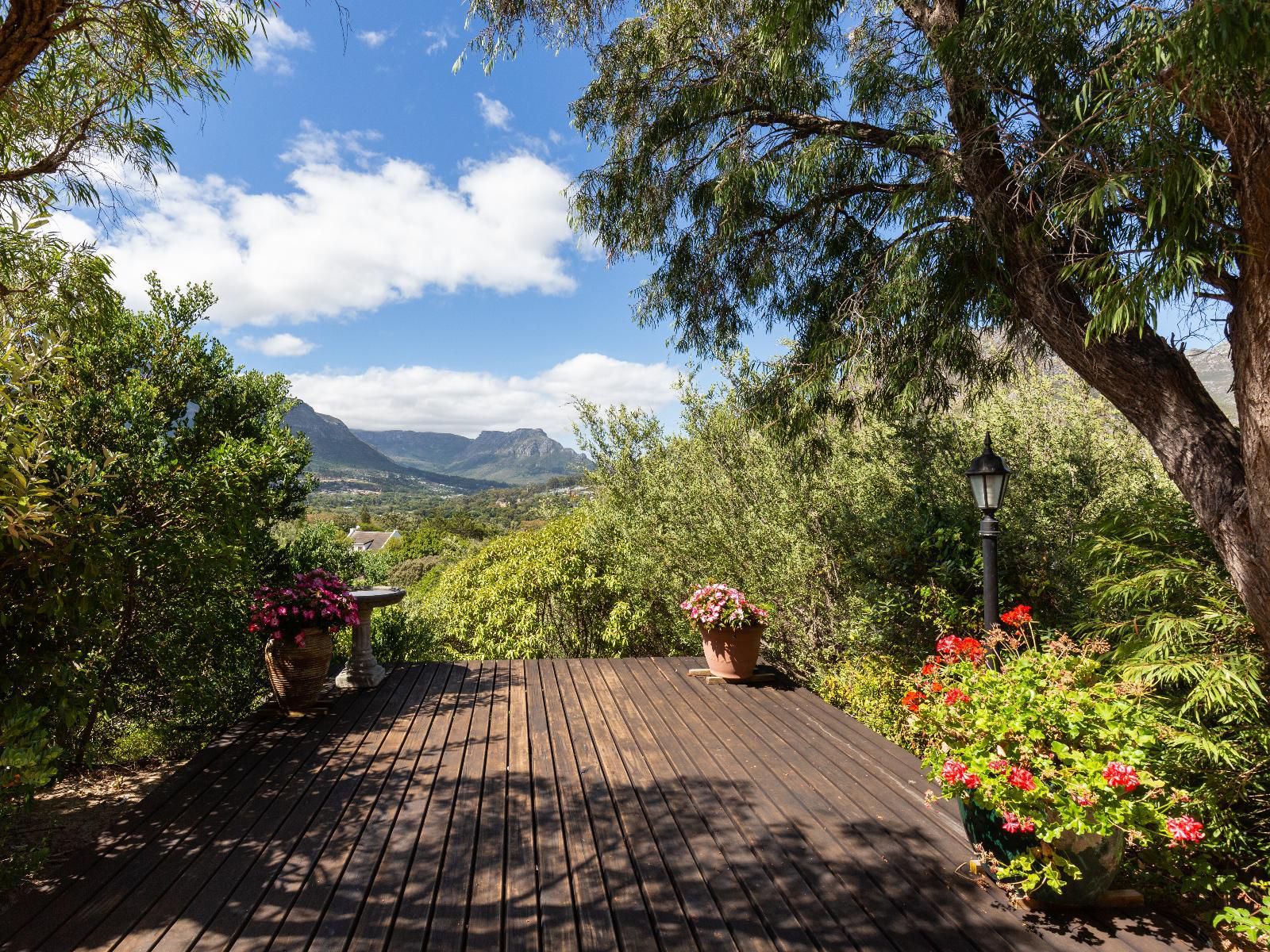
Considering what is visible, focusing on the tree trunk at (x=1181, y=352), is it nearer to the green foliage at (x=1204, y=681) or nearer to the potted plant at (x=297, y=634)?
the green foliage at (x=1204, y=681)

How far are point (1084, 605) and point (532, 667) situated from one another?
14.0 ft

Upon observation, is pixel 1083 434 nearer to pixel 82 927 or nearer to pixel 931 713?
pixel 931 713

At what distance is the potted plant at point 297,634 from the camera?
4035 mm

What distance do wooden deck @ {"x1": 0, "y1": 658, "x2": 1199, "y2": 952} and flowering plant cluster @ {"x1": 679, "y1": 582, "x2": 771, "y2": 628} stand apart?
896 millimetres

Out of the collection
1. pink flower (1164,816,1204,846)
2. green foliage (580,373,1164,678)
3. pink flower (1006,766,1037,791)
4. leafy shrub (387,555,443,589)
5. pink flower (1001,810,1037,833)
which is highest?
green foliage (580,373,1164,678)

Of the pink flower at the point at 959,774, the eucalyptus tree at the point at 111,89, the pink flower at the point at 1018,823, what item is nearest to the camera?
the pink flower at the point at 1018,823

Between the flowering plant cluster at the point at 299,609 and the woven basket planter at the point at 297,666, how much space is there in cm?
5

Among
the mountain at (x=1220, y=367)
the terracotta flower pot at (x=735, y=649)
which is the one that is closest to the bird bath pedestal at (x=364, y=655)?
the terracotta flower pot at (x=735, y=649)

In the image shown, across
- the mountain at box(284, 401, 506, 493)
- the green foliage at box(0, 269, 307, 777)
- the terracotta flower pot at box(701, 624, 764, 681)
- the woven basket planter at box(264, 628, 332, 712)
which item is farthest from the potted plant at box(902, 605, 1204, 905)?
the mountain at box(284, 401, 506, 493)

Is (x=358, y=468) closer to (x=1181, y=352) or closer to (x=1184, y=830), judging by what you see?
(x=1181, y=352)

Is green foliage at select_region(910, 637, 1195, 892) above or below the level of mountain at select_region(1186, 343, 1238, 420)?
below

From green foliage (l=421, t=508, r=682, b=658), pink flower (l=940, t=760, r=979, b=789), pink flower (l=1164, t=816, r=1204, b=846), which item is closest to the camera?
pink flower (l=1164, t=816, r=1204, b=846)

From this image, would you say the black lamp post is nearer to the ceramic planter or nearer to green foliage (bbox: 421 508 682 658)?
the ceramic planter

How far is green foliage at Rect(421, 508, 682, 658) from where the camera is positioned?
737cm
